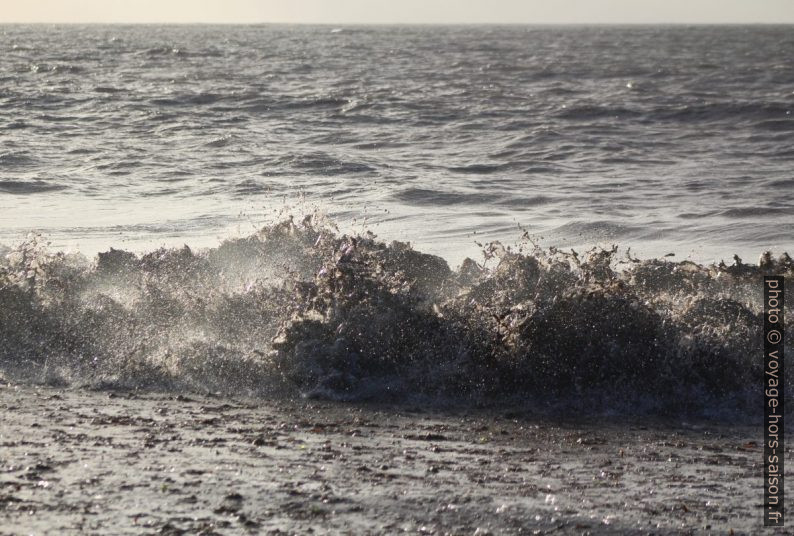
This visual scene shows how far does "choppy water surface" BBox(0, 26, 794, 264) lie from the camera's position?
11.6m

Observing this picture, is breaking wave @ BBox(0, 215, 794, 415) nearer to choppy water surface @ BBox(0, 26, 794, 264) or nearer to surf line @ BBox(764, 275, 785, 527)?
surf line @ BBox(764, 275, 785, 527)

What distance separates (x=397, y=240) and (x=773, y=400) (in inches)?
183

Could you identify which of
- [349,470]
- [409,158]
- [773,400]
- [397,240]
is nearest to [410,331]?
[349,470]

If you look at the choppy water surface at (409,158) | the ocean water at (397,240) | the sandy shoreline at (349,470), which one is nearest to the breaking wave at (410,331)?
the ocean water at (397,240)

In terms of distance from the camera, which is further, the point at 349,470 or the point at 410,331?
the point at 410,331

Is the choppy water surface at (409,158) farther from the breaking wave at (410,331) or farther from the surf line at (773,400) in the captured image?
the surf line at (773,400)

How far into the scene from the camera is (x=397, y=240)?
9594mm

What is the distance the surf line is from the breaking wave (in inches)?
3.2

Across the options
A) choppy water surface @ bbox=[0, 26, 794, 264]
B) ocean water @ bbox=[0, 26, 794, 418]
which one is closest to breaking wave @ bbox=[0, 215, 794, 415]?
ocean water @ bbox=[0, 26, 794, 418]

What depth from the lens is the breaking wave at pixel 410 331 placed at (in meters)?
5.89

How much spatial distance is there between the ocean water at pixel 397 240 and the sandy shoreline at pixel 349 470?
0.53 m

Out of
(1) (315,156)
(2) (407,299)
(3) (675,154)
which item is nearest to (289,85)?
(1) (315,156)

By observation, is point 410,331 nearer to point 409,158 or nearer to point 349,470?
point 349,470

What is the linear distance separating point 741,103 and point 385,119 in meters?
8.86
